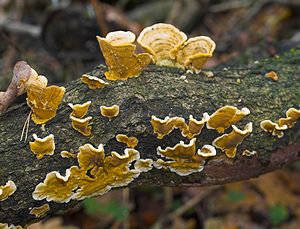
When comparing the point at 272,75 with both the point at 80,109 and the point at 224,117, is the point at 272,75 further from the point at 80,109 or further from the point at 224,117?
the point at 80,109

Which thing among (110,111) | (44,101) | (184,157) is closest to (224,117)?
(184,157)

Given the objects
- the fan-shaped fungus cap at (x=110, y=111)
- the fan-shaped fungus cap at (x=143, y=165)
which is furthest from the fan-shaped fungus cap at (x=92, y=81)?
the fan-shaped fungus cap at (x=143, y=165)

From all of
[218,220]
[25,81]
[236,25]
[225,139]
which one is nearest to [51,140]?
[25,81]

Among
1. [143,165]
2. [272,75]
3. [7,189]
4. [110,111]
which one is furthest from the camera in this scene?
[272,75]

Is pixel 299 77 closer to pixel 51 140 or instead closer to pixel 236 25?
pixel 51 140

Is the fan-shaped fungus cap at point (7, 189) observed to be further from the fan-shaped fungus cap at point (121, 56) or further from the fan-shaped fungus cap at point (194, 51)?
the fan-shaped fungus cap at point (194, 51)
